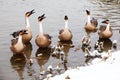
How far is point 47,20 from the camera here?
79.4ft

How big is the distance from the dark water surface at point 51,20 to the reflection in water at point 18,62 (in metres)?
0.12

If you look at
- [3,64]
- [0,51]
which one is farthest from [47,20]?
[3,64]

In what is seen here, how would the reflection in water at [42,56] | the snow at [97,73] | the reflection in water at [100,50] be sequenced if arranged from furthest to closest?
1. the reflection in water at [100,50]
2. the reflection in water at [42,56]
3. the snow at [97,73]

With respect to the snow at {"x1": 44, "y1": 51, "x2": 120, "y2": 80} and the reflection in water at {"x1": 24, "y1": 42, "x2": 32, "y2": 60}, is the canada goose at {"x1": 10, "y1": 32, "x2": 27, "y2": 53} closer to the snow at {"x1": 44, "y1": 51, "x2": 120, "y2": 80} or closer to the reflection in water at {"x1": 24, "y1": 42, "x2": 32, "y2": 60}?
the reflection in water at {"x1": 24, "y1": 42, "x2": 32, "y2": 60}

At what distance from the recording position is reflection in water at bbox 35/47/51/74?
16170 millimetres

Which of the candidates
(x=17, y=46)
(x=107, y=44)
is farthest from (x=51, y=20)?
(x=17, y=46)

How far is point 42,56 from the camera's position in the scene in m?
17.3

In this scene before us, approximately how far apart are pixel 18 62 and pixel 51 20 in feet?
27.2

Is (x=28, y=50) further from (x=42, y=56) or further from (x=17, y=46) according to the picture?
(x=17, y=46)

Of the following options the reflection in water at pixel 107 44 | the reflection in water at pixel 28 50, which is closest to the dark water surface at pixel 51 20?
the reflection in water at pixel 28 50

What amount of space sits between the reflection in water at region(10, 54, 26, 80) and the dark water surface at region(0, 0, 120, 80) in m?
0.12

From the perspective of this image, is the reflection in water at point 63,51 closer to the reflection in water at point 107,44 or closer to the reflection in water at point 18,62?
the reflection in water at point 18,62

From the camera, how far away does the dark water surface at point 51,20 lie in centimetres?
1606

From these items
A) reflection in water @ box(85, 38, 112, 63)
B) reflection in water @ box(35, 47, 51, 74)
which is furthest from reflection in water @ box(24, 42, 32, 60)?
reflection in water @ box(85, 38, 112, 63)
